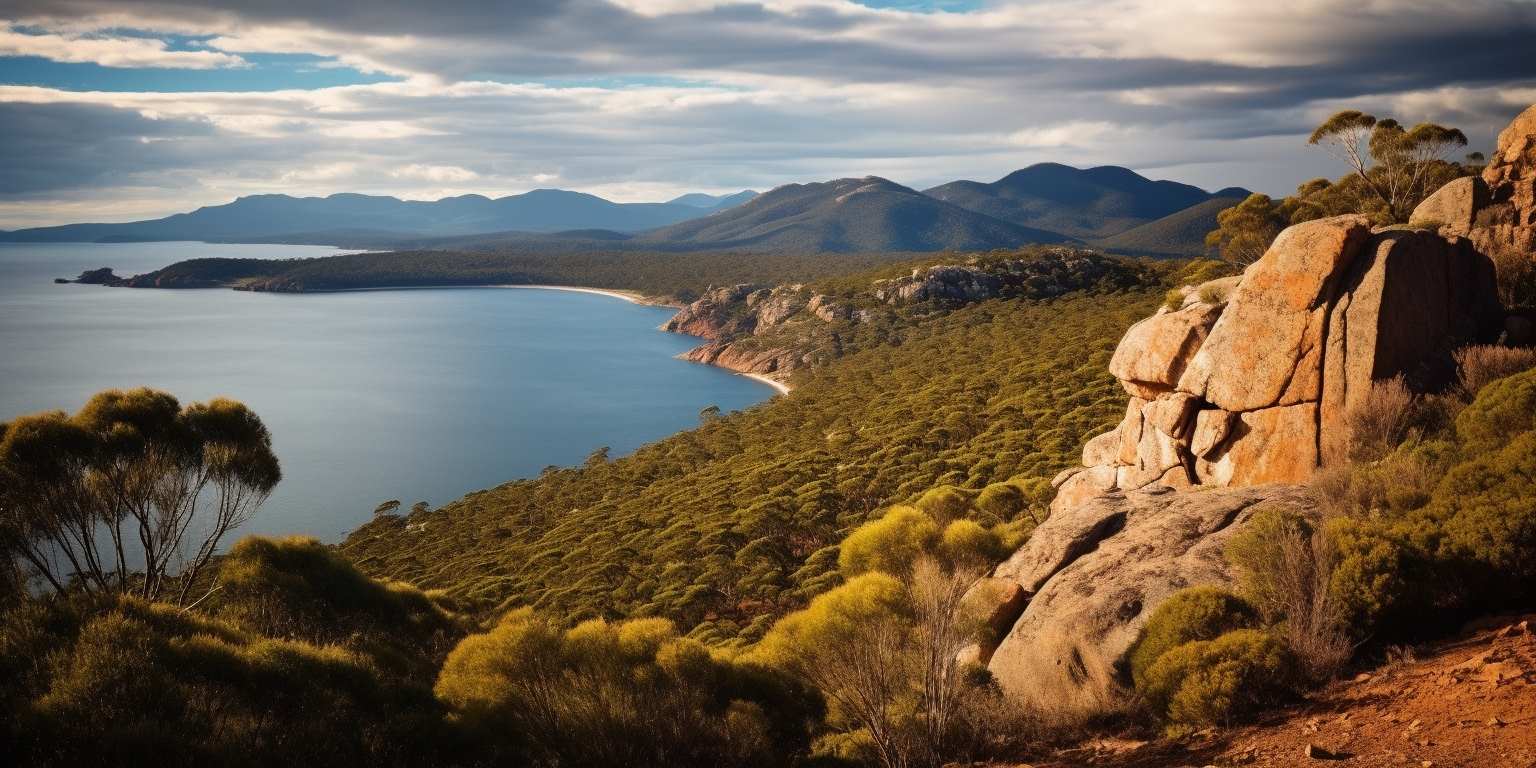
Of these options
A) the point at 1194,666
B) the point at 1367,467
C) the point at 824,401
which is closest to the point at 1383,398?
the point at 1367,467

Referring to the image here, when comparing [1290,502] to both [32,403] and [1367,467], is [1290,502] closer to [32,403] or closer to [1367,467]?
[1367,467]

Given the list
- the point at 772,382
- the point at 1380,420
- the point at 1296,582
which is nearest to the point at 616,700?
the point at 1296,582

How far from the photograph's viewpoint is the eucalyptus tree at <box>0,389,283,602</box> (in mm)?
19578

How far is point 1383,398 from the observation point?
1598 cm

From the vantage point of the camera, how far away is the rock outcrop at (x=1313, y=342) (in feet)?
54.7

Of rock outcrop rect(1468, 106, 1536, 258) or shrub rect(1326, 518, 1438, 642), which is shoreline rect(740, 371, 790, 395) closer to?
rock outcrop rect(1468, 106, 1536, 258)

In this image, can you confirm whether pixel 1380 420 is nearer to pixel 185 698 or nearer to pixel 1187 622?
pixel 1187 622

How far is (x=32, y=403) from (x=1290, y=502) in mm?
118160

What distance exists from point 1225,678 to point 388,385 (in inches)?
4726

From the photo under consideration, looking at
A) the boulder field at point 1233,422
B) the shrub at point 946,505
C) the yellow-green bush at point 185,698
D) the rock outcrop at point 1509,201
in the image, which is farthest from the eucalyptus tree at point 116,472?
the rock outcrop at point 1509,201

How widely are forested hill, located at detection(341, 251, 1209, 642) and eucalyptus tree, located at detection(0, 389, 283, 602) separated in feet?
38.9

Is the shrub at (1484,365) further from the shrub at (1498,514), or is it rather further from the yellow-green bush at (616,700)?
the yellow-green bush at (616,700)

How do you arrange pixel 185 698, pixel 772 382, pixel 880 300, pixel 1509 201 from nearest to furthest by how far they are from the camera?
pixel 185 698 → pixel 1509 201 → pixel 772 382 → pixel 880 300

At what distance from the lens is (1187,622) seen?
12.7 metres
